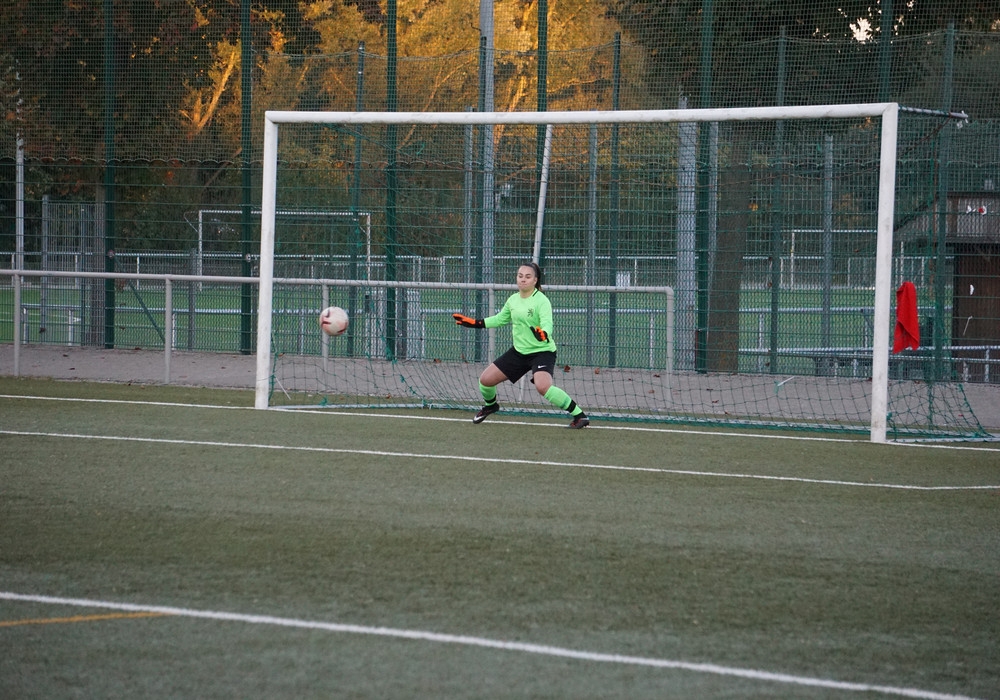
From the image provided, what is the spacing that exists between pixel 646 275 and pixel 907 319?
13.0 feet

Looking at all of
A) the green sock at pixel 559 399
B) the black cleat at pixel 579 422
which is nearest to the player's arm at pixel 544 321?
the green sock at pixel 559 399

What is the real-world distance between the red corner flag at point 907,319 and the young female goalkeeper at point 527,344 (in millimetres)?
2928

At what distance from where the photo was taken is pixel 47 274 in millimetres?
13180

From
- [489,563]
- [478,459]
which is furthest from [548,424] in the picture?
[489,563]

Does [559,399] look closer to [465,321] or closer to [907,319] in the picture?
[465,321]

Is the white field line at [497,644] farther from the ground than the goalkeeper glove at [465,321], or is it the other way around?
the goalkeeper glove at [465,321]

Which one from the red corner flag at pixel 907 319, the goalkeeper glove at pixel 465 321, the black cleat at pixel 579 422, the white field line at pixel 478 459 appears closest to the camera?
the white field line at pixel 478 459

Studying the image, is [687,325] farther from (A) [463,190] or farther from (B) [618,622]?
(B) [618,622]

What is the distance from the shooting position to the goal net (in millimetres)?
12102

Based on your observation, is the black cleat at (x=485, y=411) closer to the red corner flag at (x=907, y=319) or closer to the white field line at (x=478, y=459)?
the white field line at (x=478, y=459)

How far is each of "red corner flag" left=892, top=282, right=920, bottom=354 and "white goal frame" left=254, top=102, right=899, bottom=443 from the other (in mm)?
155

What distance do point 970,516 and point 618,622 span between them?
10.8ft

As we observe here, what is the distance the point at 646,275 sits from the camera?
43.0ft

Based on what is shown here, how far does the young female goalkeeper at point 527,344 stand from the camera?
1010cm
